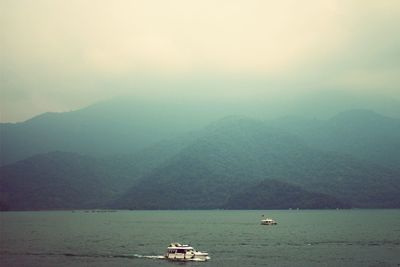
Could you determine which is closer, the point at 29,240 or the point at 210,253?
the point at 210,253

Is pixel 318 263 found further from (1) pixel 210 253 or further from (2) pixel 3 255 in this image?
(2) pixel 3 255

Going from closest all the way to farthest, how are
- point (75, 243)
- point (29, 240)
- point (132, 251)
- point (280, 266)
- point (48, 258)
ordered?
point (280, 266)
point (48, 258)
point (132, 251)
point (75, 243)
point (29, 240)

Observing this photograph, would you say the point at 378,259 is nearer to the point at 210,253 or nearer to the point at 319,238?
the point at 210,253

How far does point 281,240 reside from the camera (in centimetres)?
17162

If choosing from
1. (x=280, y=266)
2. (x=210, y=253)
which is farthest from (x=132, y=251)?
(x=280, y=266)

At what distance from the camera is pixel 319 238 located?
579 feet

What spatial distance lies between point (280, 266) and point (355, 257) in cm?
2367

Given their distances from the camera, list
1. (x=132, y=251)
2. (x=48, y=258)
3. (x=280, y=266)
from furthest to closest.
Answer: (x=132, y=251)
(x=48, y=258)
(x=280, y=266)

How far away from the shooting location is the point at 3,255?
130125 mm

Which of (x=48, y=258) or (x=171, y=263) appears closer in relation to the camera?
(x=171, y=263)

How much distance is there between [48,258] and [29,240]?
58.4 m

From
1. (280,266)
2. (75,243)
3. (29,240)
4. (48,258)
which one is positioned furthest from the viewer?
(29,240)

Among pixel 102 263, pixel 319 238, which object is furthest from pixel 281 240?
pixel 102 263

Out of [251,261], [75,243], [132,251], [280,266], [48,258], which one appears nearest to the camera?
[280,266]
